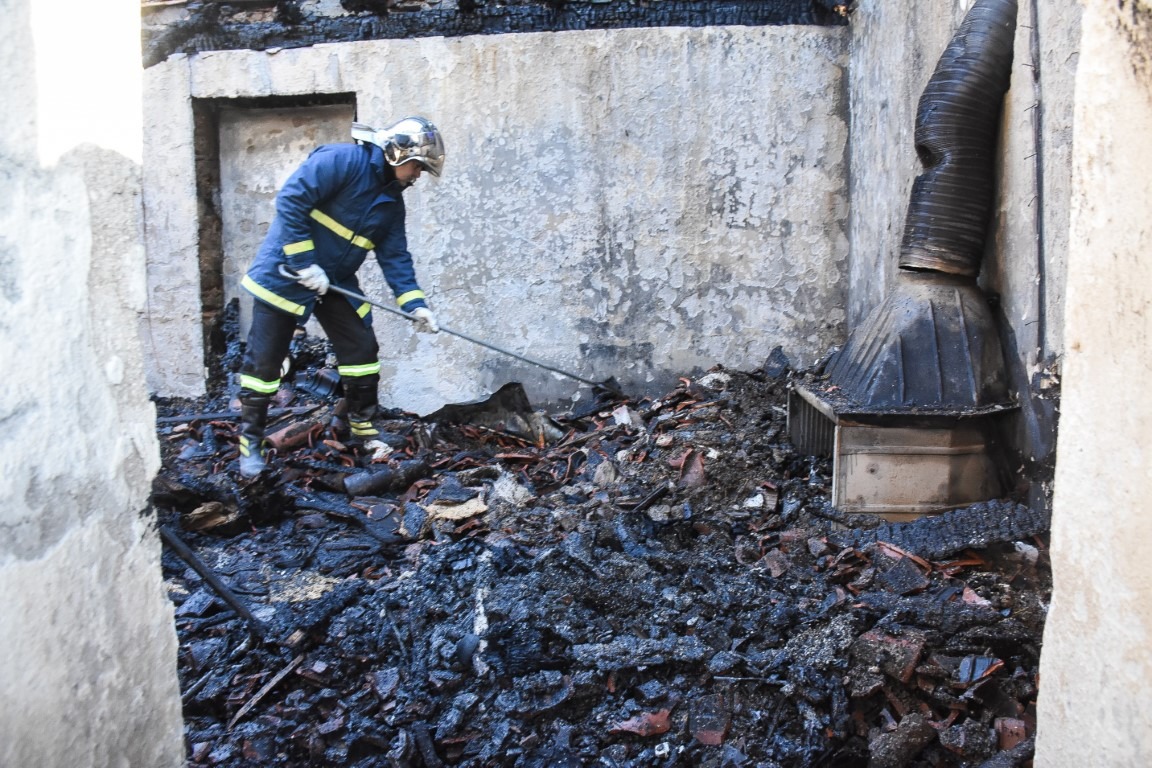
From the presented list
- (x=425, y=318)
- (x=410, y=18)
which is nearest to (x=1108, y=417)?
(x=425, y=318)

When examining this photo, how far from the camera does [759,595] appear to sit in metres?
3.77

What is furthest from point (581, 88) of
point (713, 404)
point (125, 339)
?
point (125, 339)

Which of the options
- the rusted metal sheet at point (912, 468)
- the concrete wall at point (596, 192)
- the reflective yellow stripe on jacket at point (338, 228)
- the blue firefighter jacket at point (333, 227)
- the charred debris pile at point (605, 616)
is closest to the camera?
the charred debris pile at point (605, 616)

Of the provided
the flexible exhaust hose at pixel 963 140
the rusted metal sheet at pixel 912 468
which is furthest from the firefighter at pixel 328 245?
the rusted metal sheet at pixel 912 468

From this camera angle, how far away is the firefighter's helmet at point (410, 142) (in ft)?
18.0

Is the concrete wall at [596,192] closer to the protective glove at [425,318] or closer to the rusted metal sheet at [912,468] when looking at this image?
the protective glove at [425,318]

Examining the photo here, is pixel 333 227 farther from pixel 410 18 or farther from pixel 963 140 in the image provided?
pixel 963 140

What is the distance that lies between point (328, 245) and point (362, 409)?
3.48 ft

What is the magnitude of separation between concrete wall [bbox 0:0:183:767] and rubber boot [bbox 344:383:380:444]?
4040 millimetres

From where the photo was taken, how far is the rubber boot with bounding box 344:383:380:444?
237 inches

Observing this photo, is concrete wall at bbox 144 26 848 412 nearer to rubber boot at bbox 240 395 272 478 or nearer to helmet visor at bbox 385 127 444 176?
helmet visor at bbox 385 127 444 176

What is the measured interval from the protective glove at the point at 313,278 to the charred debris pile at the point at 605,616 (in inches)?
43.6

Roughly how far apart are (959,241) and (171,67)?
18.1 ft

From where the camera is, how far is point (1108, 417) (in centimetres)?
155
